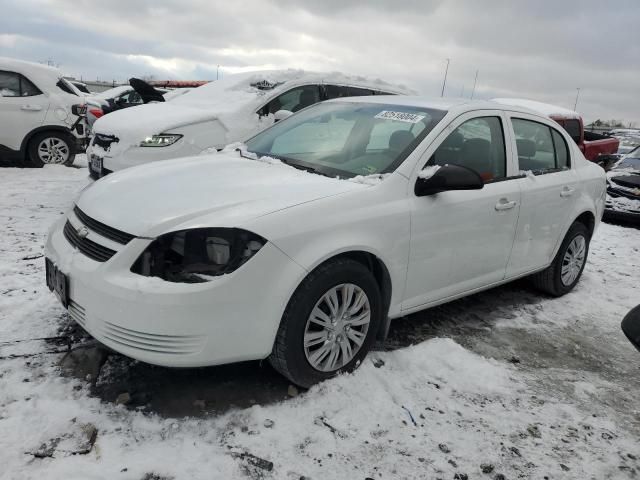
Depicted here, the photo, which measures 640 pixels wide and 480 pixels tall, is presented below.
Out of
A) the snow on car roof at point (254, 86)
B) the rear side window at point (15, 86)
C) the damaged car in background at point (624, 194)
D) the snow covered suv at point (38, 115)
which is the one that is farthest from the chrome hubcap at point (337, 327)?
the rear side window at point (15, 86)

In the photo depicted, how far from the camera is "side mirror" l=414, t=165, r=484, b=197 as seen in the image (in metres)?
3.13

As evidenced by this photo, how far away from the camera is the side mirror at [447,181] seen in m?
3.13

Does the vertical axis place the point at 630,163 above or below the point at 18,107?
above

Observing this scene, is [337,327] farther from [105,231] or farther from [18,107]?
[18,107]

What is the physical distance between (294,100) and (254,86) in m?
0.60

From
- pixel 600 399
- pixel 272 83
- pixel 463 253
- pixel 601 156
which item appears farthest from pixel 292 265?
pixel 601 156

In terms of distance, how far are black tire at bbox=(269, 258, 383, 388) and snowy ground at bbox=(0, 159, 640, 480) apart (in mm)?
135

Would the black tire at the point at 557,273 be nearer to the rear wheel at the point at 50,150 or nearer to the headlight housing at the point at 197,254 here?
the headlight housing at the point at 197,254

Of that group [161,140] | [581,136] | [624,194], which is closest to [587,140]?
[581,136]

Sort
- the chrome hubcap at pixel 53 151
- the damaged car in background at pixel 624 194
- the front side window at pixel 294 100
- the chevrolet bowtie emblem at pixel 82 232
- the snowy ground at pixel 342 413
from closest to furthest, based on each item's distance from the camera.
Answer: the snowy ground at pixel 342 413 < the chevrolet bowtie emblem at pixel 82 232 < the front side window at pixel 294 100 < the damaged car in background at pixel 624 194 < the chrome hubcap at pixel 53 151

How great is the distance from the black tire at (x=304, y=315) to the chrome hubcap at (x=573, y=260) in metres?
2.72

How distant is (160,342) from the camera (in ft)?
8.07

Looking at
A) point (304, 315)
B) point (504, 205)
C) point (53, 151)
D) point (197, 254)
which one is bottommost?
point (53, 151)

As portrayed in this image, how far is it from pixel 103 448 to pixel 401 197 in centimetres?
200
